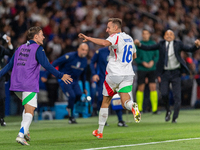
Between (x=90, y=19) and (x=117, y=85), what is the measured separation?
10.2 metres

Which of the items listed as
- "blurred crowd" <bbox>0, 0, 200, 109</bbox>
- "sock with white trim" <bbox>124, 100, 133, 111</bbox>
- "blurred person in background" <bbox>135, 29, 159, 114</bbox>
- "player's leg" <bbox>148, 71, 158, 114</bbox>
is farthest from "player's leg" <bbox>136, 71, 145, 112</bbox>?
"sock with white trim" <bbox>124, 100, 133, 111</bbox>

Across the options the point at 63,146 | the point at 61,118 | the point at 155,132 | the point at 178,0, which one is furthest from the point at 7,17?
the point at 178,0

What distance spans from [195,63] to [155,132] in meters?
11.0

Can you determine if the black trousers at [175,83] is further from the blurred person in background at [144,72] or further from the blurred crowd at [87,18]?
the blurred crowd at [87,18]

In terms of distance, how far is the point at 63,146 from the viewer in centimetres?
660

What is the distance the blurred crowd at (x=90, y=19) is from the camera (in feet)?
47.9

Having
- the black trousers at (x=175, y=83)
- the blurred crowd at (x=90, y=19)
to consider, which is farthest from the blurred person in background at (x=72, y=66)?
the black trousers at (x=175, y=83)

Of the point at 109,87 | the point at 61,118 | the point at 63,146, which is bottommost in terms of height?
the point at 61,118

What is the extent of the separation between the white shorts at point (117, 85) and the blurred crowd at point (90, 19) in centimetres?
624

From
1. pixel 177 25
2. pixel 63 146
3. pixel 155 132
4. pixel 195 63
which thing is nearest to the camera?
pixel 63 146

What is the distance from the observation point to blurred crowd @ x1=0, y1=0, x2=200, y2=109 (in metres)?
14.6

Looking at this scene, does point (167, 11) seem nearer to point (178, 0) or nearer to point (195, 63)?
point (178, 0)

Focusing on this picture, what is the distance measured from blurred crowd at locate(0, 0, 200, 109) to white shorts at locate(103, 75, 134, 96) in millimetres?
6245

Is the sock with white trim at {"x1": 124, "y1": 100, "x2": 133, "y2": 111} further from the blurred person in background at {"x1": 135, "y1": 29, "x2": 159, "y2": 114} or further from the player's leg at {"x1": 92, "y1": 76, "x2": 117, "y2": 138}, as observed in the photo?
the blurred person in background at {"x1": 135, "y1": 29, "x2": 159, "y2": 114}
